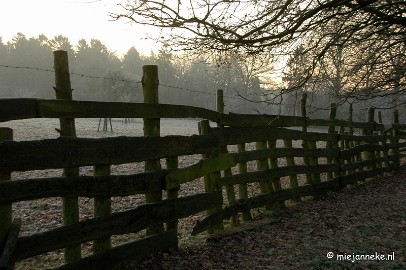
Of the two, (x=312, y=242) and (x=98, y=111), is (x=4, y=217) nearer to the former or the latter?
(x=98, y=111)

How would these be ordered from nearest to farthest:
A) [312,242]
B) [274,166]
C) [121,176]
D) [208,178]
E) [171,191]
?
[121,176], [171,191], [312,242], [208,178], [274,166]


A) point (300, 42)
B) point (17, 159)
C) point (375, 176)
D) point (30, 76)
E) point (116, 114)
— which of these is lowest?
point (375, 176)

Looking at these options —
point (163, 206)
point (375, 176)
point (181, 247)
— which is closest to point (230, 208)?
point (181, 247)

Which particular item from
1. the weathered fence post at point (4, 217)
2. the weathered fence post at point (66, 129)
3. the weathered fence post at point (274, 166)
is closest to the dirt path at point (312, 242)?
the weathered fence post at point (274, 166)

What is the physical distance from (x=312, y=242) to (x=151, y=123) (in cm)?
299

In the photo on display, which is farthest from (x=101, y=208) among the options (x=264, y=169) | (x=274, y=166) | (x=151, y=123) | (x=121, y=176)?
(x=274, y=166)

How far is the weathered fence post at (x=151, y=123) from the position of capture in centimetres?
472

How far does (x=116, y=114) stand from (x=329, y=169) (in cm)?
661

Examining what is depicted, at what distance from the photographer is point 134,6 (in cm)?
527

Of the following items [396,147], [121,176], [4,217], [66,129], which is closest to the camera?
[4,217]

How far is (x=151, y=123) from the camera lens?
15.7ft

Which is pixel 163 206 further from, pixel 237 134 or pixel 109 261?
pixel 237 134

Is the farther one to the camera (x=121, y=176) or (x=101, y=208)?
(x=121, y=176)

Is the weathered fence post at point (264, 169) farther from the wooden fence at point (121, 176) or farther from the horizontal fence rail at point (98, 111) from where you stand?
the horizontal fence rail at point (98, 111)
